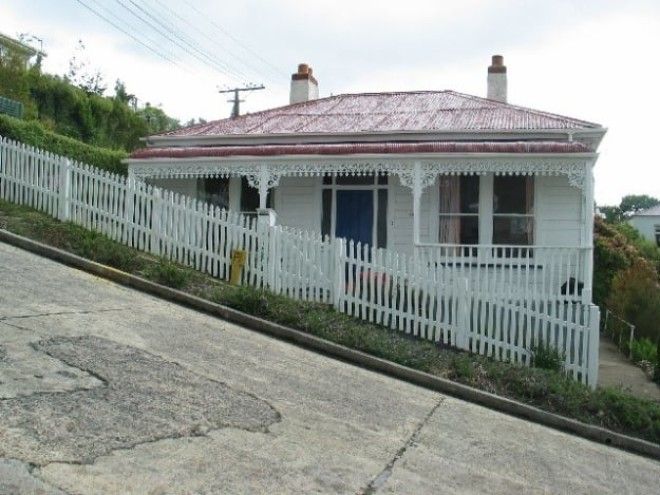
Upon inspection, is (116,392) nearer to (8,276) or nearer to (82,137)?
(8,276)

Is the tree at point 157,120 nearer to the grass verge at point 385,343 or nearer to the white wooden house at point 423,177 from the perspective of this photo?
the white wooden house at point 423,177

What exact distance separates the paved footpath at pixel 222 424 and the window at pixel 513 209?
22.6ft

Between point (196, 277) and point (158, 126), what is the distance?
3063cm

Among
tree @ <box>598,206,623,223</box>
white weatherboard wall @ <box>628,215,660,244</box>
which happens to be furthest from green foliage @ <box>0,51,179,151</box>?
white weatherboard wall @ <box>628,215,660,244</box>

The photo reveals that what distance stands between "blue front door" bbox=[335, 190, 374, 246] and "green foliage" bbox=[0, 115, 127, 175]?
18.8 ft

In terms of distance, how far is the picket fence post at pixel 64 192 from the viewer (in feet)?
39.2

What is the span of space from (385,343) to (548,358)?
7.08ft

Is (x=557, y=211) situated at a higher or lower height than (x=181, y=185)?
lower

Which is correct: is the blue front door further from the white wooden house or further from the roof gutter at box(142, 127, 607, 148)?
the roof gutter at box(142, 127, 607, 148)

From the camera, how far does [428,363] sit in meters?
8.55

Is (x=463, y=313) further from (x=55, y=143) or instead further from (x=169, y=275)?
(x=55, y=143)

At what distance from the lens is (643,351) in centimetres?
1160

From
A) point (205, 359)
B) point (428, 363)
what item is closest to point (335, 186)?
point (428, 363)

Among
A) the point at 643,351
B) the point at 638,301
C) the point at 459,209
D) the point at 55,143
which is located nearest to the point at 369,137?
the point at 459,209
